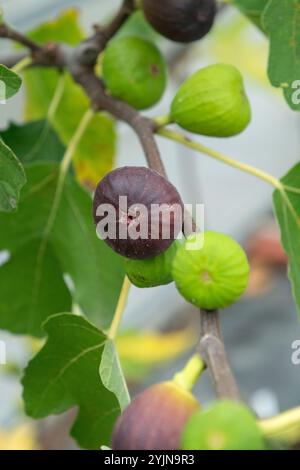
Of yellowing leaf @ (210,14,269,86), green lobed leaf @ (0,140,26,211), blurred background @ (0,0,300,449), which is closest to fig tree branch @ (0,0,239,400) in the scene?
green lobed leaf @ (0,140,26,211)

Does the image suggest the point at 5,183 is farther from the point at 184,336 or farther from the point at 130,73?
the point at 184,336

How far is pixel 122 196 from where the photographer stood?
629 mm

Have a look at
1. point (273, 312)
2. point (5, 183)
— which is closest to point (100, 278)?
point (5, 183)

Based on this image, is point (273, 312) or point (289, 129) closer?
point (273, 312)

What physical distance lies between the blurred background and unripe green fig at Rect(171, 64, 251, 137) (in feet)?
3.04

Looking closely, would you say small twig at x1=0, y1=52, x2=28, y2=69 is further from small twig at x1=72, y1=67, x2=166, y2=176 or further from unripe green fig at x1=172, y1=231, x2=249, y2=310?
unripe green fig at x1=172, y1=231, x2=249, y2=310

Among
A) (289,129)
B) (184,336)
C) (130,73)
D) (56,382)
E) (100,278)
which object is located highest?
(130,73)

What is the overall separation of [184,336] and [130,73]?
10.3ft

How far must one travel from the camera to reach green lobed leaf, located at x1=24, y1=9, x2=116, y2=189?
1332mm

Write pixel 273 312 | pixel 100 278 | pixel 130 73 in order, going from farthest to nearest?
1. pixel 273 312
2. pixel 100 278
3. pixel 130 73

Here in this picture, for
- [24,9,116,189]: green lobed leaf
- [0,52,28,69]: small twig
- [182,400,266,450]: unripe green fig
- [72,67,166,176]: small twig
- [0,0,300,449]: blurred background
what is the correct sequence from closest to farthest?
[182,400,266,450]: unripe green fig, [72,67,166,176]: small twig, [0,52,28,69]: small twig, [24,9,116,189]: green lobed leaf, [0,0,300,449]: blurred background

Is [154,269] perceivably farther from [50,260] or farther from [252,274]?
[252,274]

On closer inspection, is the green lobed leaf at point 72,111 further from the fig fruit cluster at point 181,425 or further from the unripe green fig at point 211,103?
the fig fruit cluster at point 181,425

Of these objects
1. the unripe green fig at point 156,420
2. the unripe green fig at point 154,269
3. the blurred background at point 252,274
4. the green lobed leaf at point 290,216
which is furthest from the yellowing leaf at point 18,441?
the unripe green fig at point 156,420
